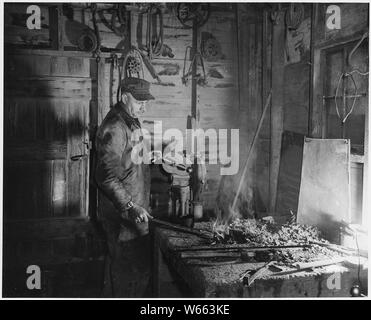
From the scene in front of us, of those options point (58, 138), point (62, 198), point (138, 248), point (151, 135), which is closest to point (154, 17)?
point (151, 135)

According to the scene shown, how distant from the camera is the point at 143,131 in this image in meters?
5.69

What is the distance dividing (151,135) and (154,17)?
6.18ft

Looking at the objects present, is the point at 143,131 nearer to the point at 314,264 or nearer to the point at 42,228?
the point at 42,228

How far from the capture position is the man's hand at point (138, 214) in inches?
205

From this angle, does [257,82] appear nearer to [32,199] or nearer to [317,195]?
[317,195]

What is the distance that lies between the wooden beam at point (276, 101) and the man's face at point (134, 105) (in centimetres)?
204

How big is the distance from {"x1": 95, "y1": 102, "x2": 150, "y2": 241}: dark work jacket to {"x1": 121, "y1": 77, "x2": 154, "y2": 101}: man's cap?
0.26 metres

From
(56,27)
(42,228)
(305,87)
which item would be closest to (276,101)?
(305,87)

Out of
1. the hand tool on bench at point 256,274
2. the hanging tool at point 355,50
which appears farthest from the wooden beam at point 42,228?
the hanging tool at point 355,50

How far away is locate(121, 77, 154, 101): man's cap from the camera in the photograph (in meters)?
5.61

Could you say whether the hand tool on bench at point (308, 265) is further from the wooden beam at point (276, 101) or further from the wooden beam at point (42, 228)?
the wooden beam at point (42, 228)
